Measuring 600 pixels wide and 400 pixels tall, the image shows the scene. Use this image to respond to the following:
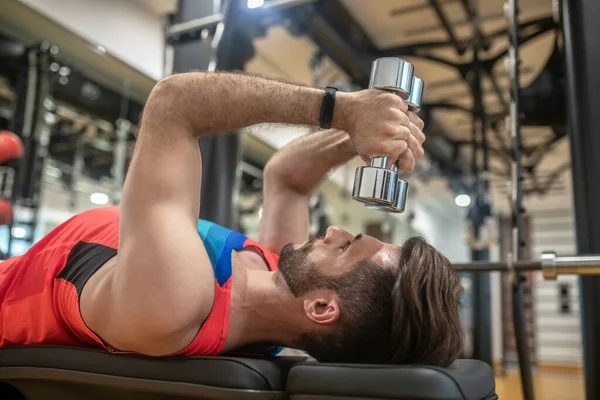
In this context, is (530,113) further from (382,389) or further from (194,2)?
(194,2)

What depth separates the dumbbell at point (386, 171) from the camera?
1.04m

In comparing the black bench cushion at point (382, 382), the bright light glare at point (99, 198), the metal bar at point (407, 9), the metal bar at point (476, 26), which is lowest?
the black bench cushion at point (382, 382)

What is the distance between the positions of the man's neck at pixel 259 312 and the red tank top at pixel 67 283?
0.04 m

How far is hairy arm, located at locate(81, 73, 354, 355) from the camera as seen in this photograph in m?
1.00

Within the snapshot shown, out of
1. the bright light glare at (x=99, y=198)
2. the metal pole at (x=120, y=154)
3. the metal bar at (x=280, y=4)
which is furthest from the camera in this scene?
the bright light glare at (x=99, y=198)

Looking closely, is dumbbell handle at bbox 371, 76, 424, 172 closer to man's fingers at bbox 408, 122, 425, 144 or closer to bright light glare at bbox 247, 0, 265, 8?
man's fingers at bbox 408, 122, 425, 144

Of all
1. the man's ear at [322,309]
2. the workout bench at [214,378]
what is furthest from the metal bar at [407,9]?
the workout bench at [214,378]

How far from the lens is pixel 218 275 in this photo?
1.24 meters

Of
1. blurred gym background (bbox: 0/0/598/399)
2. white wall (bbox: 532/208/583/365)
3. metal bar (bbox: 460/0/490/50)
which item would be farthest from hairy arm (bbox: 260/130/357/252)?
white wall (bbox: 532/208/583/365)

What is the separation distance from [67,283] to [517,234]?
1.24 meters

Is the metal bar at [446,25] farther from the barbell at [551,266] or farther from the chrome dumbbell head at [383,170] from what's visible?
the chrome dumbbell head at [383,170]

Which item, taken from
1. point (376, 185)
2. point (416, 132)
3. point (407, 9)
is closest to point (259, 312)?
point (376, 185)

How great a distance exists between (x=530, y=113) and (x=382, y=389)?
1.45m

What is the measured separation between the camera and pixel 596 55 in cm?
156
